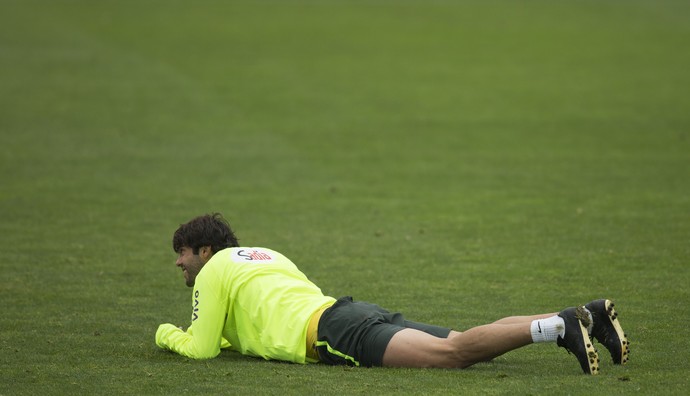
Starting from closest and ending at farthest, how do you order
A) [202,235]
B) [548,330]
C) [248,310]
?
[548,330], [248,310], [202,235]

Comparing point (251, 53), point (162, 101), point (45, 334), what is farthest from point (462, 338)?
point (251, 53)

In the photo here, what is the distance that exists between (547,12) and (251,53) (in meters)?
14.3

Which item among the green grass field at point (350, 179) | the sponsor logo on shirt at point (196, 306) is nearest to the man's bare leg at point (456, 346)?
the green grass field at point (350, 179)

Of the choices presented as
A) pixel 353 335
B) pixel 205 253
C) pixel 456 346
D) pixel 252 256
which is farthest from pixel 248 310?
pixel 456 346

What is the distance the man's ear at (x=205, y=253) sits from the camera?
8.91 metres

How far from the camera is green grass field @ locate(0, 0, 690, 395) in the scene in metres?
8.68

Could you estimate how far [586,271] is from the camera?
11773mm

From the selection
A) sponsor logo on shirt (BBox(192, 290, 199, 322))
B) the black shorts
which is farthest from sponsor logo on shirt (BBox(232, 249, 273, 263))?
the black shorts

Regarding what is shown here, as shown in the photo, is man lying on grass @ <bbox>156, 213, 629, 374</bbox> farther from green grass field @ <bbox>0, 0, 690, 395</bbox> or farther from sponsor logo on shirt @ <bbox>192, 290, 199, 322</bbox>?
green grass field @ <bbox>0, 0, 690, 395</bbox>

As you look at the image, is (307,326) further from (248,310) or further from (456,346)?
(456,346)

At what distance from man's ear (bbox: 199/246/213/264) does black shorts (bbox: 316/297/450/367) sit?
1.24 metres

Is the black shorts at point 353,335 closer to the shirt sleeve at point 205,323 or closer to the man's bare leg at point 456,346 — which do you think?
the man's bare leg at point 456,346

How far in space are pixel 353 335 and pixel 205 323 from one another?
1.17 meters

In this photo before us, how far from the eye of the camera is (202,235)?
8.87m
